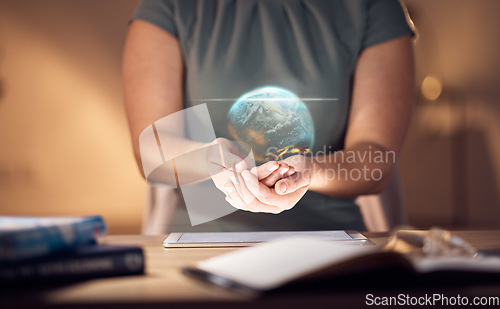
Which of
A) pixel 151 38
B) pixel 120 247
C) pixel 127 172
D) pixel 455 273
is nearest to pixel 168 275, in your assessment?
pixel 120 247

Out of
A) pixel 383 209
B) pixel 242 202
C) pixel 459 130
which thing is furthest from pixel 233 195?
pixel 459 130

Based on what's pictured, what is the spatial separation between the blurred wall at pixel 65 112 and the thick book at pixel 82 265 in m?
2.18

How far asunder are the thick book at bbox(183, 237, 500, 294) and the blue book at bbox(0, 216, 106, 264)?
0.14 metres

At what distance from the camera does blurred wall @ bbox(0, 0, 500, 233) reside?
259 cm

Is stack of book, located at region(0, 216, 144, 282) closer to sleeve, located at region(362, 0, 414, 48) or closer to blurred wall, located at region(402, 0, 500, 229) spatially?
sleeve, located at region(362, 0, 414, 48)

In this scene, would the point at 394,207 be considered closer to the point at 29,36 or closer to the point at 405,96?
the point at 405,96

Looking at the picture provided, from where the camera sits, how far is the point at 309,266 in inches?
18.7

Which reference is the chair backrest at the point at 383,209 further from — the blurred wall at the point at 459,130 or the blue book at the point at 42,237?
the blurred wall at the point at 459,130

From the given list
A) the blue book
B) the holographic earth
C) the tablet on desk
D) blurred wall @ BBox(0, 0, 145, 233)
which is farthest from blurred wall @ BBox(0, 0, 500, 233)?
the blue book

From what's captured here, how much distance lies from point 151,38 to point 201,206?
53 centimetres

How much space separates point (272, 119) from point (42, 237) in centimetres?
89

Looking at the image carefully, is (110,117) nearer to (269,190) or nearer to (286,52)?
(286,52)

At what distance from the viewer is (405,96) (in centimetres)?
144

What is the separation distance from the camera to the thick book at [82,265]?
498 millimetres
